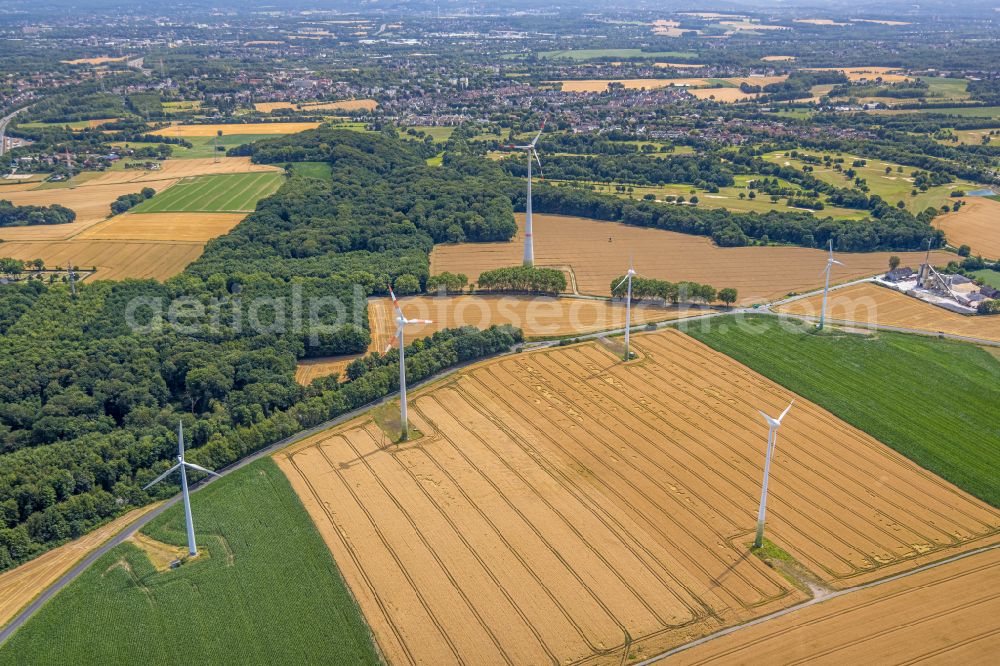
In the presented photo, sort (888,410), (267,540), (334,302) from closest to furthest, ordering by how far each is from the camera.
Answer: (267,540) < (888,410) < (334,302)

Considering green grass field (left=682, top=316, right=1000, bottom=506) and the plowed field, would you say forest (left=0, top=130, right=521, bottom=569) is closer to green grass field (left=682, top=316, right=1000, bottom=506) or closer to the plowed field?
the plowed field

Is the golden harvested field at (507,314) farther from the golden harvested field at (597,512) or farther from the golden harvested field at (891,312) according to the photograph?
the golden harvested field at (891,312)

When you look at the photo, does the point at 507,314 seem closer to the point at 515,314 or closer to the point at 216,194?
the point at 515,314

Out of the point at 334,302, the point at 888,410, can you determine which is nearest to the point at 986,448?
the point at 888,410

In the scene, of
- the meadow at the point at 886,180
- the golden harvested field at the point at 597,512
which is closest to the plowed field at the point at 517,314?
the golden harvested field at the point at 597,512

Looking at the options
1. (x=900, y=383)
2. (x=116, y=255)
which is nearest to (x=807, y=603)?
(x=900, y=383)

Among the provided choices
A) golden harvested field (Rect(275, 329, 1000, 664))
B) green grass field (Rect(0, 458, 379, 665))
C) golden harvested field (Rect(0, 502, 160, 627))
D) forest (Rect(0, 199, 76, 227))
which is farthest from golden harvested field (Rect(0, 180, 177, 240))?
green grass field (Rect(0, 458, 379, 665))

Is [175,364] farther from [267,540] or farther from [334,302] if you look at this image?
[267,540]
